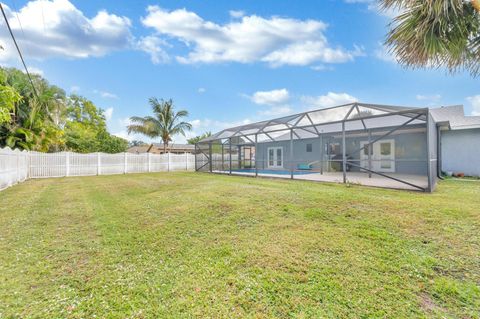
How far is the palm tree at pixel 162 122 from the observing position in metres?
22.6

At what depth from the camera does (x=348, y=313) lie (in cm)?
198

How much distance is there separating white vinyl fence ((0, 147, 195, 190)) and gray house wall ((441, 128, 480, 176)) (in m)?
17.1

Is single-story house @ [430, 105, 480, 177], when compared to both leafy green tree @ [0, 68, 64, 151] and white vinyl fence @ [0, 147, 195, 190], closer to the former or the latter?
white vinyl fence @ [0, 147, 195, 190]

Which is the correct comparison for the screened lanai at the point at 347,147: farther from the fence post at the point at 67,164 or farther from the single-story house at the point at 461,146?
the fence post at the point at 67,164

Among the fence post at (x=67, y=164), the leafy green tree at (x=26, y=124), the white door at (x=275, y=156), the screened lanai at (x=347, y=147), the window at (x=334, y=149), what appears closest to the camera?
the screened lanai at (x=347, y=147)

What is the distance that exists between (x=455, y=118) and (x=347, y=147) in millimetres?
5793

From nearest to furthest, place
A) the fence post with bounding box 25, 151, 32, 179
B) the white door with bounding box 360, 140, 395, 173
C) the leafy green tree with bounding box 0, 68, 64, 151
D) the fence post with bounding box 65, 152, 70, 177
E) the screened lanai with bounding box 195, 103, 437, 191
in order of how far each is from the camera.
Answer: the screened lanai with bounding box 195, 103, 437, 191 < the fence post with bounding box 25, 151, 32, 179 < the white door with bounding box 360, 140, 395, 173 < the leafy green tree with bounding box 0, 68, 64, 151 < the fence post with bounding box 65, 152, 70, 177

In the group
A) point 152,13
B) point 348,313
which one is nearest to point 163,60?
point 152,13

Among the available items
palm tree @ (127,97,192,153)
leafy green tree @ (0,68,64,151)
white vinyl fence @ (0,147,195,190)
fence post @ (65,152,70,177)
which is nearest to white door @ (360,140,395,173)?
white vinyl fence @ (0,147,195,190)

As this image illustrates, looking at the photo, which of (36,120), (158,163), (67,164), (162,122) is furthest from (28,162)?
(162,122)

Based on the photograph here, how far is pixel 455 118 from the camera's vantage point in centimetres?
1302

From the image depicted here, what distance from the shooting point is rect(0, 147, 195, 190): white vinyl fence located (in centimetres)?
941

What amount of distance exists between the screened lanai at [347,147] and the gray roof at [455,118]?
6.93 ft

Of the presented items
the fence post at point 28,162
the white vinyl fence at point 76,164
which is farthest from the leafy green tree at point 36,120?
the white vinyl fence at point 76,164
